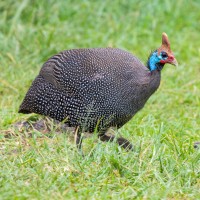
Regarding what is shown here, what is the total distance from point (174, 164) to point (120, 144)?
687 mm

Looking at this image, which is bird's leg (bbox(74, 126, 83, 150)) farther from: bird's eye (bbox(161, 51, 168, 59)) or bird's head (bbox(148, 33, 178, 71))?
bird's eye (bbox(161, 51, 168, 59))

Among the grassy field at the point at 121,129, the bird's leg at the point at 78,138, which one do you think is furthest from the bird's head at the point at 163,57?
the bird's leg at the point at 78,138

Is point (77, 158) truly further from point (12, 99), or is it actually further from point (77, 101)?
point (12, 99)

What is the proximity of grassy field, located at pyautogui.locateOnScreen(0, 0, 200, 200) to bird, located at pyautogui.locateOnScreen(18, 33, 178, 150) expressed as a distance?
0.25 metres

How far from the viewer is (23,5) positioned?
870cm

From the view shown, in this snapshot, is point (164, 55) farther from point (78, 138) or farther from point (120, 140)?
point (78, 138)

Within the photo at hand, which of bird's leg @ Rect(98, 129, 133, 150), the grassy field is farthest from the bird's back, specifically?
the grassy field

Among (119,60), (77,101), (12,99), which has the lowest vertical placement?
(12,99)

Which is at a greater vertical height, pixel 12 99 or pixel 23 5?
pixel 23 5

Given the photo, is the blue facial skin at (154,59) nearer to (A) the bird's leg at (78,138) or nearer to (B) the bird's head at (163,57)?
(B) the bird's head at (163,57)

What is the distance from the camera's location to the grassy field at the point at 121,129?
4.65 metres

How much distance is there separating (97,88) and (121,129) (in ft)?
2.06

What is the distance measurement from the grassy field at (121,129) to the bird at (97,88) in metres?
0.25

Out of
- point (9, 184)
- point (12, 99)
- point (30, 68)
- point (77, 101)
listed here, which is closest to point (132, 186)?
point (9, 184)
